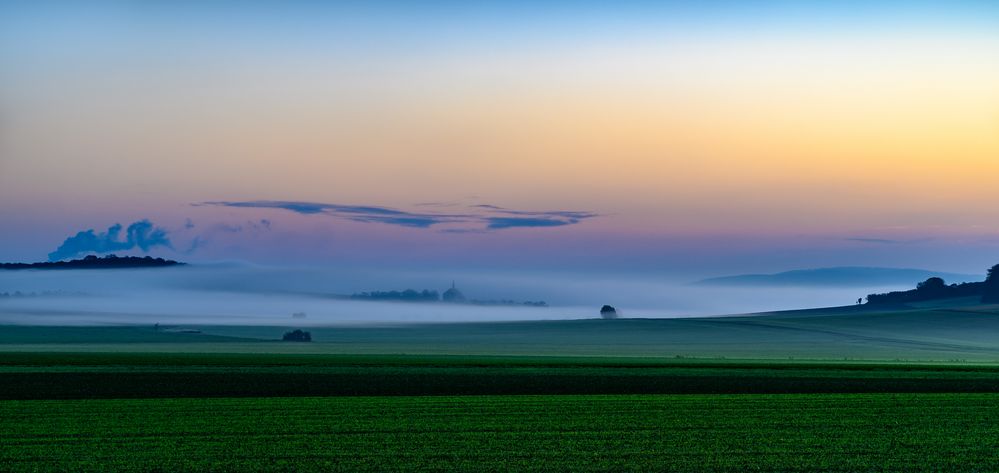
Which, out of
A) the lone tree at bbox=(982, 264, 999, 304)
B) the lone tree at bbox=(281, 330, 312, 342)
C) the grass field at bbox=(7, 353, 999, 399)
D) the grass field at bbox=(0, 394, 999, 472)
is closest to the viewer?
the grass field at bbox=(0, 394, 999, 472)

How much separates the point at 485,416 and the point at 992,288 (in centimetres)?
13415

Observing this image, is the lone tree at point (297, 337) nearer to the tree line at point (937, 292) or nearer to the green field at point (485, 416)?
the green field at point (485, 416)

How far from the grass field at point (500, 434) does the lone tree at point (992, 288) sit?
12199cm

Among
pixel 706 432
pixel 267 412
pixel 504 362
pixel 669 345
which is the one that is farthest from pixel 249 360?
pixel 669 345

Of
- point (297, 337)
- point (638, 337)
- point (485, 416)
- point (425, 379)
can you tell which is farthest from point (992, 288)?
point (485, 416)

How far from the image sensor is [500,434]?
20.2 meters

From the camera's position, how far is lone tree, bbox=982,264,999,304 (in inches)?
5433

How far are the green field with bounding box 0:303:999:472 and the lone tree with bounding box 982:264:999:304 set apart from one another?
101 meters

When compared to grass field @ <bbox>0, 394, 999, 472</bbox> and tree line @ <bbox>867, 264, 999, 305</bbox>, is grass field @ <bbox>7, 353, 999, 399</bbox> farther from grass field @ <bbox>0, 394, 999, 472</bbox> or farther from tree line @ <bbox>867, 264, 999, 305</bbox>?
tree line @ <bbox>867, 264, 999, 305</bbox>

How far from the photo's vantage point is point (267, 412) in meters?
23.9

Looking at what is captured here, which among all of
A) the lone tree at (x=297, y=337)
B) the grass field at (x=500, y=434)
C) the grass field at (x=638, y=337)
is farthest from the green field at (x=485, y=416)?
the lone tree at (x=297, y=337)

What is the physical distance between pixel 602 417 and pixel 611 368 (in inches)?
837

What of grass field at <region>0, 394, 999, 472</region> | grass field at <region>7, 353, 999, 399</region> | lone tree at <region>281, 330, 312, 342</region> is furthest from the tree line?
grass field at <region>0, 394, 999, 472</region>

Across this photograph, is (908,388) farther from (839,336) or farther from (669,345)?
(839,336)
